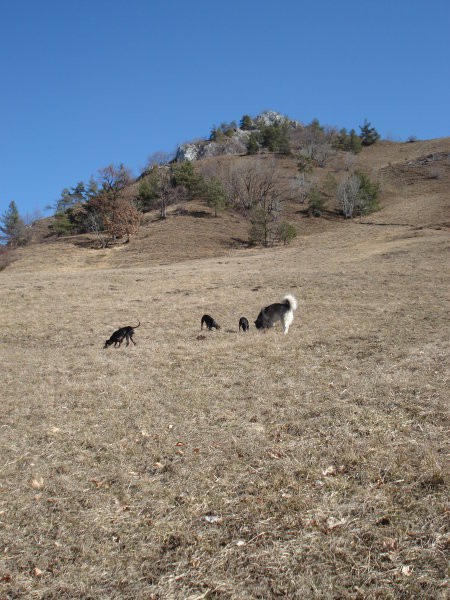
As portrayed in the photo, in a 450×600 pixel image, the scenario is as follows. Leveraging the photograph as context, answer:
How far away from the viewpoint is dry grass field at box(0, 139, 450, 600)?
403 centimetres

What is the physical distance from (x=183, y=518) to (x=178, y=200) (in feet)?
196

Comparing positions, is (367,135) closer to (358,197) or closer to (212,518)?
(358,197)

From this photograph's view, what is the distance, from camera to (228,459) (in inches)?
236

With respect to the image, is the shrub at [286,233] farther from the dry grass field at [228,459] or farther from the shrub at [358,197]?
the dry grass field at [228,459]

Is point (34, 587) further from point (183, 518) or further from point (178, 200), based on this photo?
point (178, 200)

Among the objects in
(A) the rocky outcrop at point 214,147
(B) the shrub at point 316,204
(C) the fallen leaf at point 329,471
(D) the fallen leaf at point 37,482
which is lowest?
(C) the fallen leaf at point 329,471

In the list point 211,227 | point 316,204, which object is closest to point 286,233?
point 211,227

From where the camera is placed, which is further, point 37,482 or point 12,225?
point 12,225

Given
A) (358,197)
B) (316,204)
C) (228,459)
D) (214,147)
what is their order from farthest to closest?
(214,147) → (316,204) → (358,197) → (228,459)

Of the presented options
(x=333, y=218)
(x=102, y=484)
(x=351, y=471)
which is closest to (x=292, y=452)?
(x=351, y=471)

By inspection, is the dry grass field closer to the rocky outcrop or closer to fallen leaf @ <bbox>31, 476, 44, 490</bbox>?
fallen leaf @ <bbox>31, 476, 44, 490</bbox>

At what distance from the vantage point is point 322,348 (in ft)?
37.9

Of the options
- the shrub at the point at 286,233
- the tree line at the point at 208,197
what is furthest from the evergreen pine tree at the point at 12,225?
the shrub at the point at 286,233

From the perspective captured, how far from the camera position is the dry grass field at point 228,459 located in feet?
13.2
